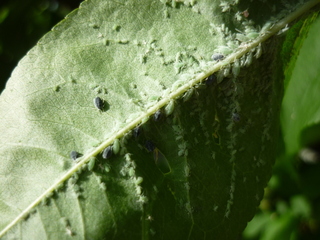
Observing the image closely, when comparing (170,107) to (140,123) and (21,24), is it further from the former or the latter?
(21,24)

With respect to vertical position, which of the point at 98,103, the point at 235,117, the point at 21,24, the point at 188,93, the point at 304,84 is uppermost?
the point at 21,24

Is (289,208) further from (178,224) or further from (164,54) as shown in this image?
(164,54)

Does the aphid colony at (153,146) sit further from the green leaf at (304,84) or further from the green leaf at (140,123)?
the green leaf at (304,84)

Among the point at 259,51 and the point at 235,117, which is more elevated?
the point at 259,51

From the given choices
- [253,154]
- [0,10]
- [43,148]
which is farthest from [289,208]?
[0,10]

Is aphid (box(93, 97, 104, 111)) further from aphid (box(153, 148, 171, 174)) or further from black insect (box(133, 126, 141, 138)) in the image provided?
aphid (box(153, 148, 171, 174))

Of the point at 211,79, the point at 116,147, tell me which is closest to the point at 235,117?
the point at 211,79

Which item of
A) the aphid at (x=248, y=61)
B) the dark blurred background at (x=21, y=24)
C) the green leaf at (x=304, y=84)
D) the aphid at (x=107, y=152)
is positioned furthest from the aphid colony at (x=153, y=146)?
the dark blurred background at (x=21, y=24)

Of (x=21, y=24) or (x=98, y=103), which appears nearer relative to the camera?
(x=98, y=103)
